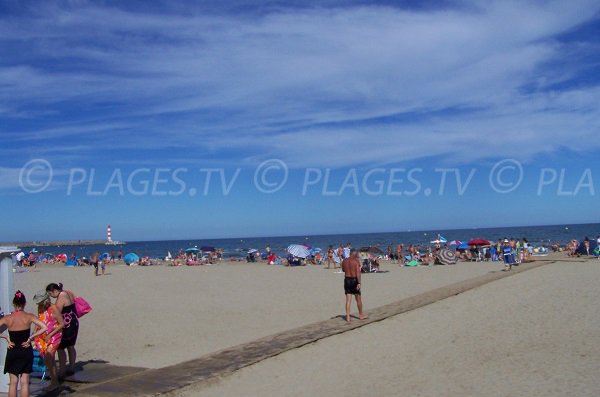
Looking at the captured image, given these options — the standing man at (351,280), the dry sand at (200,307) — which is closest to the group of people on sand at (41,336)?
the dry sand at (200,307)

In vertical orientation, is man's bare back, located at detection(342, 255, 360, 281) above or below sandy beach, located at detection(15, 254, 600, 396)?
above

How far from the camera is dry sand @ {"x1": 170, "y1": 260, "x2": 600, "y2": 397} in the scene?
6734 millimetres

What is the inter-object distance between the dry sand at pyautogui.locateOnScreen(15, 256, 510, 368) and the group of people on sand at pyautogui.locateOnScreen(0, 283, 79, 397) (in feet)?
5.20

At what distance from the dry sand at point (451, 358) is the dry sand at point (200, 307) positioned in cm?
217

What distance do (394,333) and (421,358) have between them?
1.81 m

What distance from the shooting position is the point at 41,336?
6902mm

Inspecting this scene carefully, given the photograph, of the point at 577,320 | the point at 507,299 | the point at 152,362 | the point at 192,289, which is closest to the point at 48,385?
the point at 152,362

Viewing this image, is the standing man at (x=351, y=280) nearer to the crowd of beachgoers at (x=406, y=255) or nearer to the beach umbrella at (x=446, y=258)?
the crowd of beachgoers at (x=406, y=255)

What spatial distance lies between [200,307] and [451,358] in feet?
29.6

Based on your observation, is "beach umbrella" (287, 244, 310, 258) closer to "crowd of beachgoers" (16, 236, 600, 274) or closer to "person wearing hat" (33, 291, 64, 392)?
"crowd of beachgoers" (16, 236, 600, 274)

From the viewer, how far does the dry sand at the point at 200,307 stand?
10.5 meters

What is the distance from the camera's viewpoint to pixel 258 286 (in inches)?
836

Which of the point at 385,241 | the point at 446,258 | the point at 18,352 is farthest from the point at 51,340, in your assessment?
the point at 385,241

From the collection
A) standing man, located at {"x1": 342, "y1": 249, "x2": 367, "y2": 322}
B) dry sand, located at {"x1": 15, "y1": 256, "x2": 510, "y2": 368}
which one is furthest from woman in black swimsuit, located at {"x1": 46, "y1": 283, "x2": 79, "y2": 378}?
standing man, located at {"x1": 342, "y1": 249, "x2": 367, "y2": 322}
